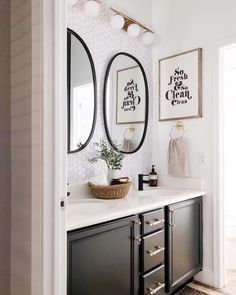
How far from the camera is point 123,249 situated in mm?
1599

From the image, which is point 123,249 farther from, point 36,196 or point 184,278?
point 184,278

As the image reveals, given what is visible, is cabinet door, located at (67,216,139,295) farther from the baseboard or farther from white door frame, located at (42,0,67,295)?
the baseboard

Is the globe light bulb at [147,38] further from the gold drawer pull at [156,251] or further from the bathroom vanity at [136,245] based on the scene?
the gold drawer pull at [156,251]

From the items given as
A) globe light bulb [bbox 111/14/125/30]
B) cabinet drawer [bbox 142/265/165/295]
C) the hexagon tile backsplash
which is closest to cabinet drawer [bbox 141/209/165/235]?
cabinet drawer [bbox 142/265/165/295]

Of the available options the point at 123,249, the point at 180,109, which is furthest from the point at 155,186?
the point at 123,249

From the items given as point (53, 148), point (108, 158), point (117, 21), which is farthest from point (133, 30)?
point (53, 148)

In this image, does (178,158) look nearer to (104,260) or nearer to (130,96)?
(130,96)

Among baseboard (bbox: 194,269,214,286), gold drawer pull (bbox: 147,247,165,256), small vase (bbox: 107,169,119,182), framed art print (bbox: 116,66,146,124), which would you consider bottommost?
baseboard (bbox: 194,269,214,286)

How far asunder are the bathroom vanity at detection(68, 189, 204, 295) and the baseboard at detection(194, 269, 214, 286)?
9 centimetres

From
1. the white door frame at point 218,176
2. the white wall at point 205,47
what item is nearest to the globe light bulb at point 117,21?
the white wall at point 205,47

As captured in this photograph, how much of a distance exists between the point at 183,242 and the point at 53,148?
1574mm

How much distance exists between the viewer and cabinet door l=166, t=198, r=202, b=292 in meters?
2.05

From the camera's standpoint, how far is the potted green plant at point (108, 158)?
2.22 metres

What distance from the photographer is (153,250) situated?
1848mm
